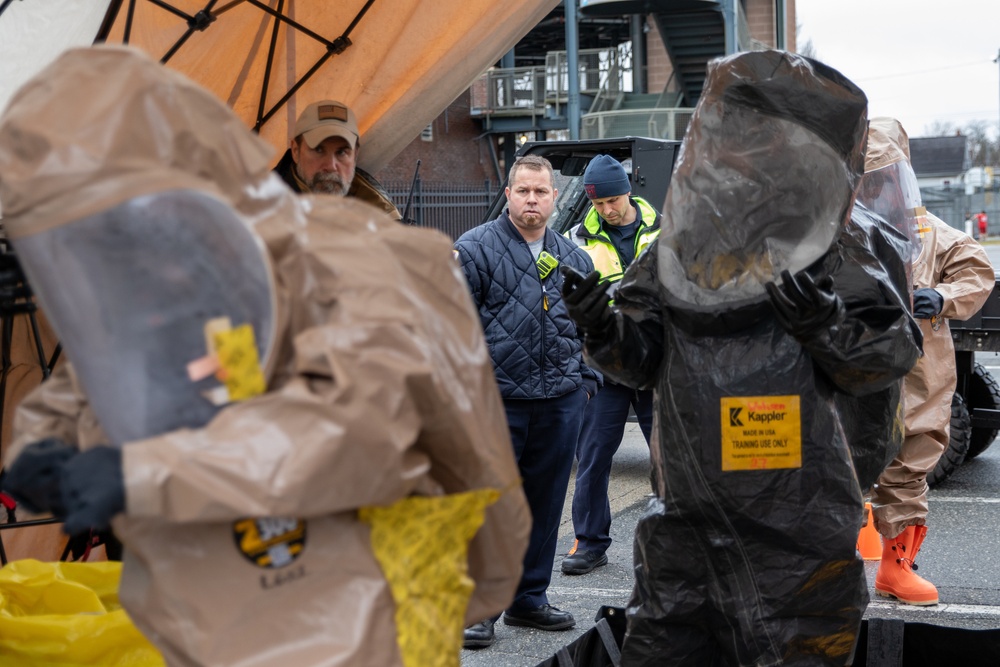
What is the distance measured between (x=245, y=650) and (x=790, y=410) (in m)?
1.57

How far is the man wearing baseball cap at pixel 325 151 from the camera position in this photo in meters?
3.55

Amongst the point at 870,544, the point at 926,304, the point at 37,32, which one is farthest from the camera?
the point at 870,544

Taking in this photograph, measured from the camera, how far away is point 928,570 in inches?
209

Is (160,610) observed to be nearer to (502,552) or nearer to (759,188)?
(502,552)

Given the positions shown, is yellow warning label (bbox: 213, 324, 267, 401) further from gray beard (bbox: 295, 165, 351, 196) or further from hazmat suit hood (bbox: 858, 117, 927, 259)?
hazmat suit hood (bbox: 858, 117, 927, 259)

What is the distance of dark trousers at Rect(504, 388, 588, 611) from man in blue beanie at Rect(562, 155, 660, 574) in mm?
820

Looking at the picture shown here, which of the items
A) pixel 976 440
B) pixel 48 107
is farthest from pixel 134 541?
pixel 976 440

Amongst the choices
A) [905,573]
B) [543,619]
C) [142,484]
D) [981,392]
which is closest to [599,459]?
[543,619]

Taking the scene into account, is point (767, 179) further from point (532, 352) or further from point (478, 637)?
point (478, 637)

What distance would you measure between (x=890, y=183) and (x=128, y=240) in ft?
11.1

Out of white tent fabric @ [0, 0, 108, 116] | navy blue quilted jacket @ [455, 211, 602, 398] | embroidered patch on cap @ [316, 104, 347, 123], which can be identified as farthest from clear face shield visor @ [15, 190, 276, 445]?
navy blue quilted jacket @ [455, 211, 602, 398]

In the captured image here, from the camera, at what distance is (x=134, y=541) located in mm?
1839

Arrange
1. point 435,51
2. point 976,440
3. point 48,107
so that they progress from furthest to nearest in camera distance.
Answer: point 976,440
point 435,51
point 48,107

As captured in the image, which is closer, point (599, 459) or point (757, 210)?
point (757, 210)
